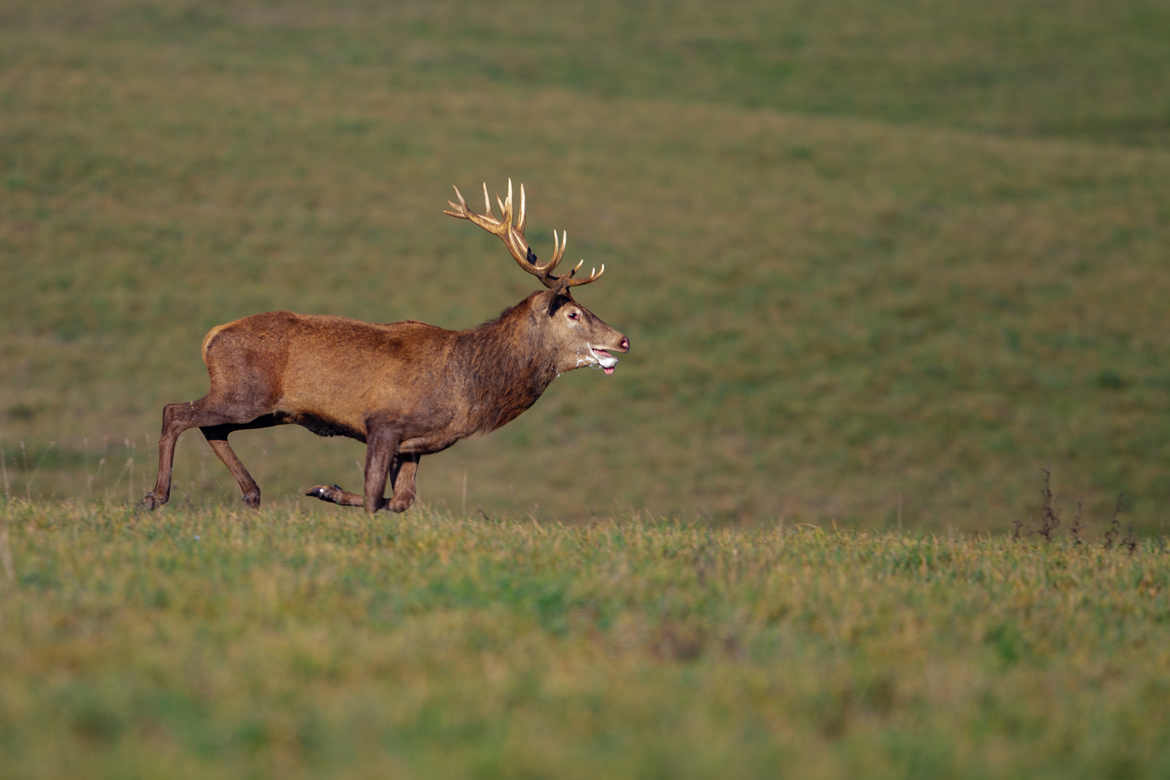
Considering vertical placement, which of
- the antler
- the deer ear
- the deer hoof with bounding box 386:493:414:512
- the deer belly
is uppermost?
the antler

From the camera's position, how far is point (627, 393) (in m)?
22.3

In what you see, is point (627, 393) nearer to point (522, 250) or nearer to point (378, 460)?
point (522, 250)

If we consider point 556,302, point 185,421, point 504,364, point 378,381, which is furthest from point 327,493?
point 556,302

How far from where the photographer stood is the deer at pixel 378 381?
30.6ft

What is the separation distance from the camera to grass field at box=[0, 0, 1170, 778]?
448cm

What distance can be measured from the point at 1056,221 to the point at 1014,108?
1384 cm

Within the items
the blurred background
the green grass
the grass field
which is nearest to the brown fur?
the grass field

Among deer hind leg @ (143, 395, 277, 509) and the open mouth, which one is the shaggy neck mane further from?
deer hind leg @ (143, 395, 277, 509)

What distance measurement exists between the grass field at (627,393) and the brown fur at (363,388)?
0.66m

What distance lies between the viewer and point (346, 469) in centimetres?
1852

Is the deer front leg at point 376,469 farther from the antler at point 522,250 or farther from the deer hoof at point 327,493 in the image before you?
the antler at point 522,250

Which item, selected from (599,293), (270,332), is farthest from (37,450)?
(599,293)

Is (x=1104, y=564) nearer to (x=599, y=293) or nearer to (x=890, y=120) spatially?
(x=599, y=293)

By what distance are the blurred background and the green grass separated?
380cm
